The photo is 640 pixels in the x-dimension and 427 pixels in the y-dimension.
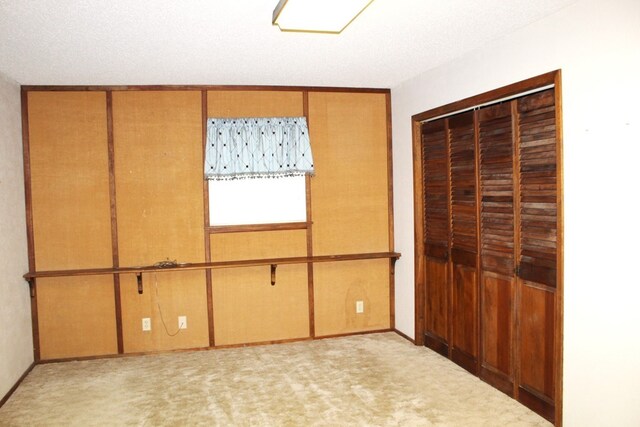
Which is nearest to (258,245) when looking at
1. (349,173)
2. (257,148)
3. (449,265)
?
(257,148)

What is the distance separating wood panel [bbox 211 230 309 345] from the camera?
4508 millimetres

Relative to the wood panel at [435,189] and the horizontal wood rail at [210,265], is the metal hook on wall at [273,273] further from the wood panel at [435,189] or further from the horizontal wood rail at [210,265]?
the wood panel at [435,189]

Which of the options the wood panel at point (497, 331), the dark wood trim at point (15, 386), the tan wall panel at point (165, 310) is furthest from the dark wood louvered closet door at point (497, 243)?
the dark wood trim at point (15, 386)

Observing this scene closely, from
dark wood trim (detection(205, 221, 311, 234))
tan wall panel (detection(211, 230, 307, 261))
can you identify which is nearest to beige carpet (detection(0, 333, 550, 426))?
tan wall panel (detection(211, 230, 307, 261))

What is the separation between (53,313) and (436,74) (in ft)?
13.1

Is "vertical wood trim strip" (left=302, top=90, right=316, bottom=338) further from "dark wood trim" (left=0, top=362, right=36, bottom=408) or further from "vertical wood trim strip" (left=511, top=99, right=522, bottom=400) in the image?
"dark wood trim" (left=0, top=362, right=36, bottom=408)

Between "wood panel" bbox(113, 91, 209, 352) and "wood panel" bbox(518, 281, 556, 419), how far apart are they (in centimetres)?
279

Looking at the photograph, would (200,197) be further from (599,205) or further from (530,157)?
(599,205)

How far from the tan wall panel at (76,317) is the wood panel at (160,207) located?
157 millimetres

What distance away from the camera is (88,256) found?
4.27 m

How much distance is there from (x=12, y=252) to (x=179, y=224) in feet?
4.39

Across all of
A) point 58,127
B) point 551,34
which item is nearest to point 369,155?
point 551,34

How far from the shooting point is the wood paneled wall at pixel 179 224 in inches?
167

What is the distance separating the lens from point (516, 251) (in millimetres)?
3150
